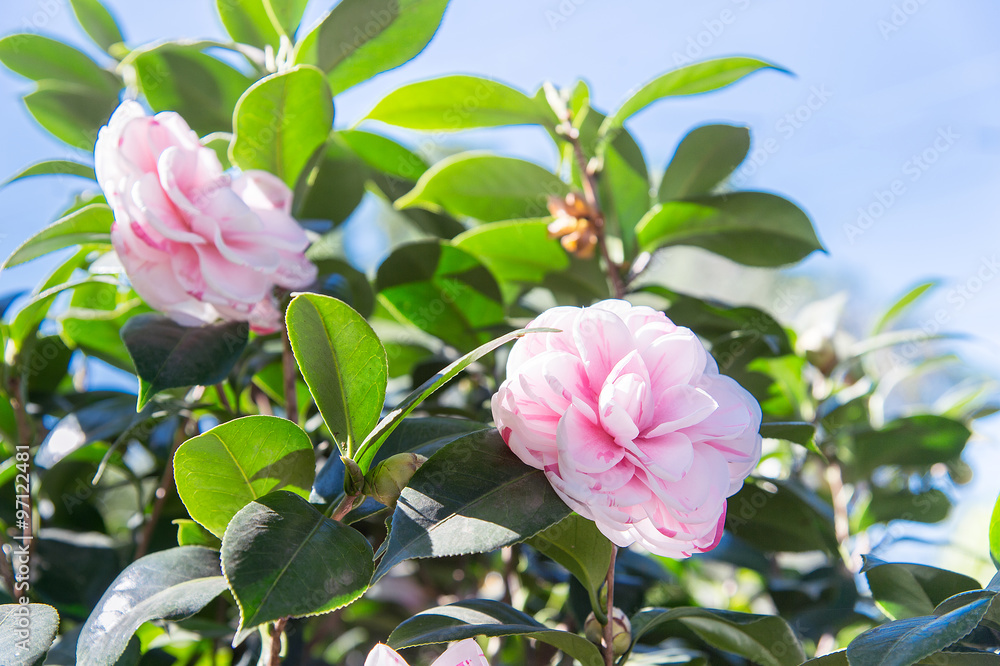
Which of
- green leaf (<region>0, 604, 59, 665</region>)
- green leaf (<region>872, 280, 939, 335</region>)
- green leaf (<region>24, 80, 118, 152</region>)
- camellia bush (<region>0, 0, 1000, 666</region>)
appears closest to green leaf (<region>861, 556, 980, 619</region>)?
camellia bush (<region>0, 0, 1000, 666</region>)

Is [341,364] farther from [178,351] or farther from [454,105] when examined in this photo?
[454,105]

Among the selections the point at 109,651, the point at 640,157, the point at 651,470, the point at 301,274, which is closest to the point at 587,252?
the point at 640,157

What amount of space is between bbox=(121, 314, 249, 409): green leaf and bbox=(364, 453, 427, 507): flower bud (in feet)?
0.71

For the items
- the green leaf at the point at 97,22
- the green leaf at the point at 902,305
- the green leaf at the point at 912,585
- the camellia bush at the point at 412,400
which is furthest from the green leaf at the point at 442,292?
the green leaf at the point at 902,305

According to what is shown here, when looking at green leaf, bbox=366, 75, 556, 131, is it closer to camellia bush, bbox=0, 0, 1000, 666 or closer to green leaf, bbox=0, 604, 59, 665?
camellia bush, bbox=0, 0, 1000, 666

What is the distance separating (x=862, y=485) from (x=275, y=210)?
3.20 ft

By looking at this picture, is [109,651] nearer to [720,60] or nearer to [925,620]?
[925,620]

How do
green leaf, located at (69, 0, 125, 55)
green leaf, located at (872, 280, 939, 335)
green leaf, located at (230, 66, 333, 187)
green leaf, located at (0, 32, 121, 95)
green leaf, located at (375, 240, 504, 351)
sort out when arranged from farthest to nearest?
1. green leaf, located at (872, 280, 939, 335)
2. green leaf, located at (69, 0, 125, 55)
3. green leaf, located at (0, 32, 121, 95)
4. green leaf, located at (375, 240, 504, 351)
5. green leaf, located at (230, 66, 333, 187)

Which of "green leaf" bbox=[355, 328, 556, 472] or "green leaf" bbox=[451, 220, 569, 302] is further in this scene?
"green leaf" bbox=[451, 220, 569, 302]

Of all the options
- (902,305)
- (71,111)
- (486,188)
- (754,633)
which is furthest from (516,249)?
(902,305)

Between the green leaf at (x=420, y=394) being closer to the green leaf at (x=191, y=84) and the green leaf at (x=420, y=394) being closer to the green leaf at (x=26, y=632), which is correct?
the green leaf at (x=26, y=632)

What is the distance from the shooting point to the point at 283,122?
26.4 inches

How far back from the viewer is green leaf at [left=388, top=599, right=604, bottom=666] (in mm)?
448

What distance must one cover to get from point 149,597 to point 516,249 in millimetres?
544
